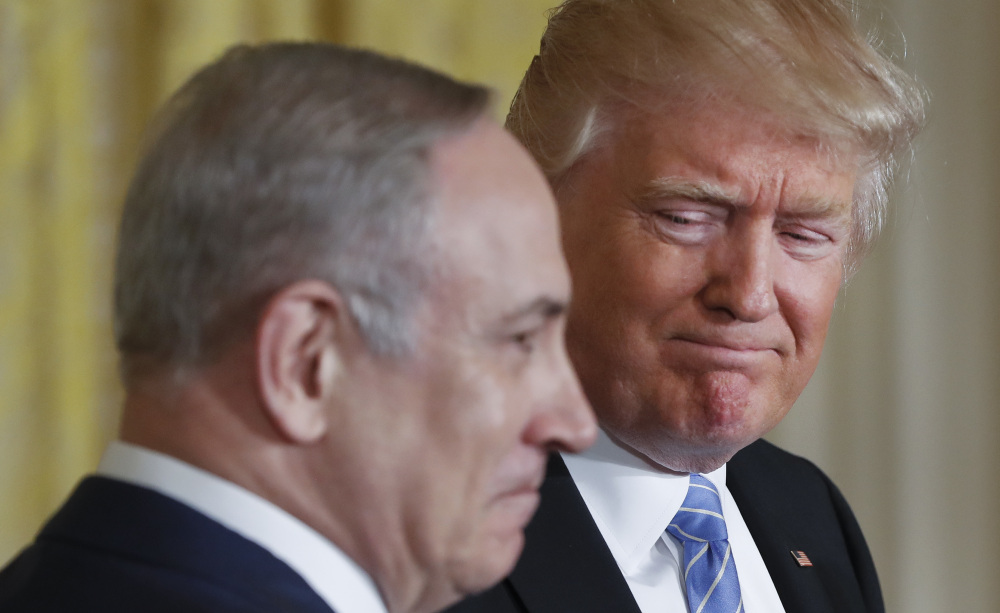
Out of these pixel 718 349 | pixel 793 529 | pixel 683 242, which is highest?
pixel 683 242

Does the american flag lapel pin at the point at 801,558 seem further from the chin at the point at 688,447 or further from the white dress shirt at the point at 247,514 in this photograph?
the white dress shirt at the point at 247,514

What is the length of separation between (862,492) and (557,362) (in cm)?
234

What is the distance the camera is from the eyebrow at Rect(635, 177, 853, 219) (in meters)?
1.26

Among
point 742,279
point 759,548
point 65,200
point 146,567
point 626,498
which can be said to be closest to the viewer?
point 146,567

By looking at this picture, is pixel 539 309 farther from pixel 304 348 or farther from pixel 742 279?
pixel 742 279

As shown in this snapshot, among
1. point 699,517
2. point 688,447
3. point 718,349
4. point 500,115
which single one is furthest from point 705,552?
→ point 500,115

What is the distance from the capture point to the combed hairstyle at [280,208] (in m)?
0.73

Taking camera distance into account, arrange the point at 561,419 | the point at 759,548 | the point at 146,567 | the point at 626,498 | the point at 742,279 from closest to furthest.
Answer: the point at 146,567
the point at 561,419
the point at 742,279
the point at 626,498
the point at 759,548

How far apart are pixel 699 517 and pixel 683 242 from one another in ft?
1.30

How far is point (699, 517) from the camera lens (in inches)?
56.2

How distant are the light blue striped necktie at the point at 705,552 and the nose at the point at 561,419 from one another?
63 cm

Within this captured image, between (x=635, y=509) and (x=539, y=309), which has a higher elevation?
(x=539, y=309)

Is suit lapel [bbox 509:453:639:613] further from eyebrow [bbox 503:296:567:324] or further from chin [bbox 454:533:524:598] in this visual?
eyebrow [bbox 503:296:567:324]

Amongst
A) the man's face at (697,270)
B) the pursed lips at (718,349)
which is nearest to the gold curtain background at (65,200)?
the man's face at (697,270)
